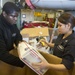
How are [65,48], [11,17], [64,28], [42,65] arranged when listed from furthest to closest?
[11,17] → [64,28] → [65,48] → [42,65]

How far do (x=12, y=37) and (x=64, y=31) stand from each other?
62cm

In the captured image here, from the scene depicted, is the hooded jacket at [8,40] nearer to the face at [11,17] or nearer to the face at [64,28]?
the face at [11,17]

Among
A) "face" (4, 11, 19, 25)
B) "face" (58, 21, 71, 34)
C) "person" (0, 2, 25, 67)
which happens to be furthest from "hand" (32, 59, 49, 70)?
"face" (4, 11, 19, 25)

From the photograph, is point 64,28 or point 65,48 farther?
point 64,28

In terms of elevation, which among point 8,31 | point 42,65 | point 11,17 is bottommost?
point 42,65

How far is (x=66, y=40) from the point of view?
1.52 metres

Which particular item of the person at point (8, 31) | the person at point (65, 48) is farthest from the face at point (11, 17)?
the person at point (65, 48)

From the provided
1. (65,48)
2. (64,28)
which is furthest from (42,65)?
(64,28)

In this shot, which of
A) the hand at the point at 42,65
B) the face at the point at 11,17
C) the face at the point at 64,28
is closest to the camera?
the hand at the point at 42,65

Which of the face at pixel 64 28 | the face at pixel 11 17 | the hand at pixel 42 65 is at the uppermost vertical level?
the face at pixel 11 17

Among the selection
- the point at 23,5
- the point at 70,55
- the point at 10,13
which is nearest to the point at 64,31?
→ the point at 70,55

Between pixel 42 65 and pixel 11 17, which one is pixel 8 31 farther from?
pixel 42 65

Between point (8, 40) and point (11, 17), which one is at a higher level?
point (11, 17)

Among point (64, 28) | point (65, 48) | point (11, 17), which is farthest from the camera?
point (11, 17)
